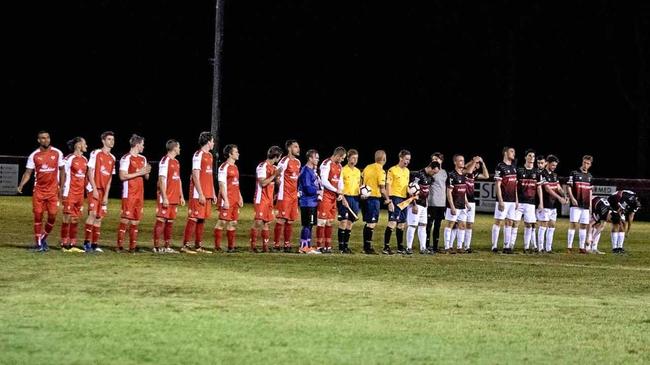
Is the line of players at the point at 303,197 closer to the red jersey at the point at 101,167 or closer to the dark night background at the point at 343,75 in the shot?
the red jersey at the point at 101,167

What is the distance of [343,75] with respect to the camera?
59531mm

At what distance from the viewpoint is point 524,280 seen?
18.0 m

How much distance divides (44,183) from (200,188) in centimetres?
267

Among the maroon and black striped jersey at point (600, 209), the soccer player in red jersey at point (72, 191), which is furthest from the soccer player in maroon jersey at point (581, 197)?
the soccer player in red jersey at point (72, 191)

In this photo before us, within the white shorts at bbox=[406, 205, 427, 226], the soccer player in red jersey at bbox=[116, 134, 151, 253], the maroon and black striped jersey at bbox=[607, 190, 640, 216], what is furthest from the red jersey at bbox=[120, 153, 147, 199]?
the maroon and black striped jersey at bbox=[607, 190, 640, 216]

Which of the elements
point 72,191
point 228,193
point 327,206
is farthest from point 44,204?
point 327,206

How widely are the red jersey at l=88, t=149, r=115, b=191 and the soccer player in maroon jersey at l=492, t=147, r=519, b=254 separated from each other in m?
8.62

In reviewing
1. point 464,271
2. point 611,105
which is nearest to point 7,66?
point 611,105

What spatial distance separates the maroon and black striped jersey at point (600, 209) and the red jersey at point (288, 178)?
288 inches

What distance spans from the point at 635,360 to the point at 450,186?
1367cm

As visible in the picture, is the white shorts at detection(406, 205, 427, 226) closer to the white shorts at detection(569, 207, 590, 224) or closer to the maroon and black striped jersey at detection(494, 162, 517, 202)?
the maroon and black striped jersey at detection(494, 162, 517, 202)

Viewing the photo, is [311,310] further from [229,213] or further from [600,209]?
[600,209]

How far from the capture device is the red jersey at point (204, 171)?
2092cm

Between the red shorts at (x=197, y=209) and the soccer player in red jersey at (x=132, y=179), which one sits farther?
the red shorts at (x=197, y=209)
